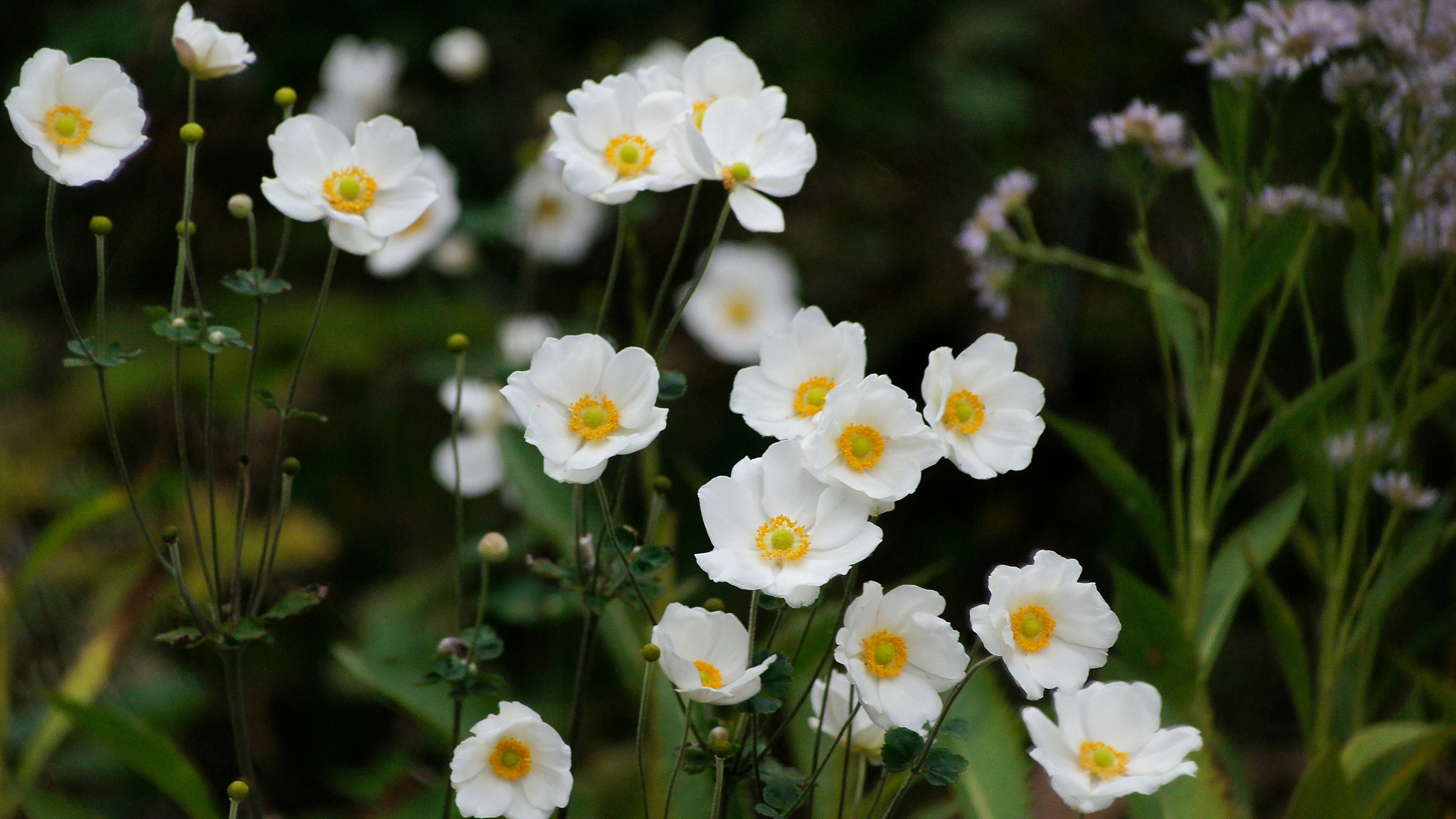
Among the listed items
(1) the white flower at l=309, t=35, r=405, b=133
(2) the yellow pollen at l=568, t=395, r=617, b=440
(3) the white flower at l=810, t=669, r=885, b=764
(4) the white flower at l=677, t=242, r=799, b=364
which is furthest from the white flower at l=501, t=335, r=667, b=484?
(1) the white flower at l=309, t=35, r=405, b=133

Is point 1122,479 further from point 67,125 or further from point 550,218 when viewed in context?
point 550,218

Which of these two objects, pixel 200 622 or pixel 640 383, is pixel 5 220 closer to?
pixel 200 622

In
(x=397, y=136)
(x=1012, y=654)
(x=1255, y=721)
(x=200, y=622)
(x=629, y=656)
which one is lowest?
(x=1255, y=721)

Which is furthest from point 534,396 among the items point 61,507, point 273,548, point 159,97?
point 159,97

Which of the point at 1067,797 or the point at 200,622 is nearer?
the point at 1067,797

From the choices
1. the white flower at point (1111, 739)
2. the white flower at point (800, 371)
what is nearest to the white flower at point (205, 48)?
the white flower at point (800, 371)

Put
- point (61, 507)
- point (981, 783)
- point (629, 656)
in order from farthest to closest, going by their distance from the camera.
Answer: point (61, 507) < point (629, 656) < point (981, 783)

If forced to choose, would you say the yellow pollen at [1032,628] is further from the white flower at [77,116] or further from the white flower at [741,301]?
the white flower at [741,301]
